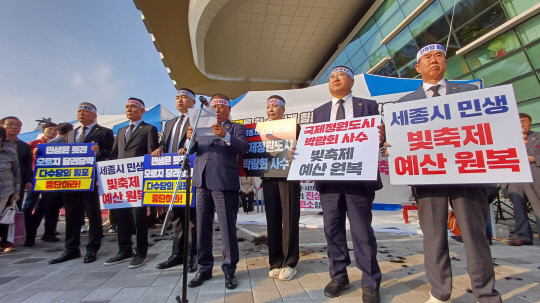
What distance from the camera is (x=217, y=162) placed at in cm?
253

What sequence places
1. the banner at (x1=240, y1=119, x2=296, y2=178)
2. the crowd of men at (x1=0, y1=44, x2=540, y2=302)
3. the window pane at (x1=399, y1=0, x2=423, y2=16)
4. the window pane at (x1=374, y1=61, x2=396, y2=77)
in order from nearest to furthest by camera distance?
1. the crowd of men at (x1=0, y1=44, x2=540, y2=302)
2. the banner at (x1=240, y1=119, x2=296, y2=178)
3. the window pane at (x1=399, y1=0, x2=423, y2=16)
4. the window pane at (x1=374, y1=61, x2=396, y2=77)

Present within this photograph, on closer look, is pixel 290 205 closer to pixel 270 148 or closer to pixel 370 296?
pixel 270 148

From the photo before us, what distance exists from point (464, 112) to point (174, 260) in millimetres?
3286

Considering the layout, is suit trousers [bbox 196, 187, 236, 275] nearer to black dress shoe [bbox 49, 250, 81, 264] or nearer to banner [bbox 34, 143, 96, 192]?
banner [bbox 34, 143, 96, 192]

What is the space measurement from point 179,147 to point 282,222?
1666 mm

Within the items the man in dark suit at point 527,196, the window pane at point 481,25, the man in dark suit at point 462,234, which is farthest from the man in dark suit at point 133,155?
the window pane at point 481,25

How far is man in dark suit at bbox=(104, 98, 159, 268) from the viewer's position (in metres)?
3.11

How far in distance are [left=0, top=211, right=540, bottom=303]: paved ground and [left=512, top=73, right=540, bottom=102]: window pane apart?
6350 mm

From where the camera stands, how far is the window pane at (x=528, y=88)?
24.0ft

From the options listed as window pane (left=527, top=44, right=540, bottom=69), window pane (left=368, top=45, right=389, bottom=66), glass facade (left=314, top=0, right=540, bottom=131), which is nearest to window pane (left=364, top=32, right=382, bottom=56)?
glass facade (left=314, top=0, right=540, bottom=131)

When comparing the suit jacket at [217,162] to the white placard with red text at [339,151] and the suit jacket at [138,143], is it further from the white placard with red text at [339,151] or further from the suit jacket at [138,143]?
the suit jacket at [138,143]

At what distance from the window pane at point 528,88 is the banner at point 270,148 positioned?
9038 millimetres

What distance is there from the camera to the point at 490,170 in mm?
1624

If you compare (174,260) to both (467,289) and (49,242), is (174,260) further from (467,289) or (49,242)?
(49,242)
